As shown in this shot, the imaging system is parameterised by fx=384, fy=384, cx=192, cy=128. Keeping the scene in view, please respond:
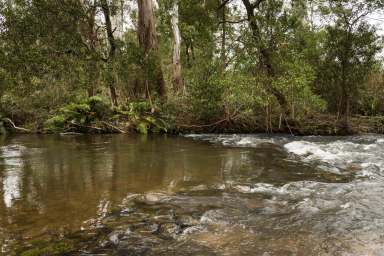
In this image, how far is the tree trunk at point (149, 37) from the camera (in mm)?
15367

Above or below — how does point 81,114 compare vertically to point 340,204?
above

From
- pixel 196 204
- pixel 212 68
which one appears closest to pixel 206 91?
pixel 212 68

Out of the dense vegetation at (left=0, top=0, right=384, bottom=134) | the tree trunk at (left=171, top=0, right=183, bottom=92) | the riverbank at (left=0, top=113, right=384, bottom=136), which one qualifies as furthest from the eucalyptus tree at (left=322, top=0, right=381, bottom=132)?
the tree trunk at (left=171, top=0, right=183, bottom=92)

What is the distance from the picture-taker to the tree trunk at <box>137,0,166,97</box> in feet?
50.4

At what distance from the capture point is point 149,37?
615 inches

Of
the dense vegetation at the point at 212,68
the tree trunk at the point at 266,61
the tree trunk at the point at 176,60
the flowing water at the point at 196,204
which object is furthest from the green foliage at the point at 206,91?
the flowing water at the point at 196,204

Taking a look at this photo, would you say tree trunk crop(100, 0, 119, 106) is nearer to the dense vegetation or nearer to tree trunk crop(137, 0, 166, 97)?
the dense vegetation

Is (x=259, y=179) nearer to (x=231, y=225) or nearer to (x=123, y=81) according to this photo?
(x=231, y=225)

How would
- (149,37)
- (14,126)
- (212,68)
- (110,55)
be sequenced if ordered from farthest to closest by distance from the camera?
(14,126)
(149,37)
(110,55)
(212,68)

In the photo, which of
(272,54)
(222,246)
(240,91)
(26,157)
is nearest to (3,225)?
(222,246)

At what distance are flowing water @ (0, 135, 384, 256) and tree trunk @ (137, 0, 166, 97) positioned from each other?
7475 mm

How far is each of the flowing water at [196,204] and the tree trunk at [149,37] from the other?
7.48 metres

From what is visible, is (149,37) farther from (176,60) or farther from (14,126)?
(14,126)

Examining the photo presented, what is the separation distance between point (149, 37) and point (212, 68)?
3.67m
